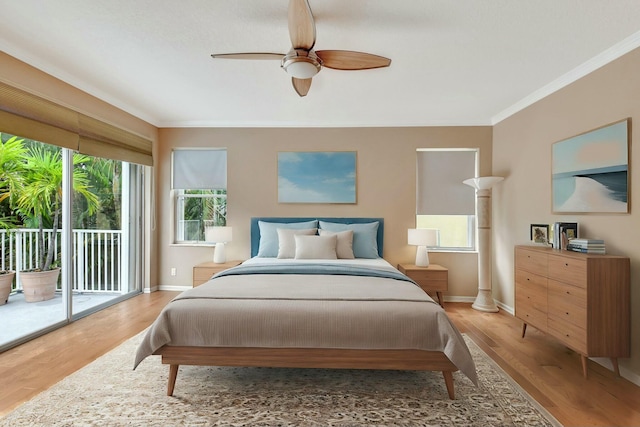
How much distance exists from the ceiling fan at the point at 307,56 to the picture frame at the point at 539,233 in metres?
2.40

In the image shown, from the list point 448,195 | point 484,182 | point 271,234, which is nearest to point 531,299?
point 484,182

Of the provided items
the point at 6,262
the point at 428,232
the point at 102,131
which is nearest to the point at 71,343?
the point at 6,262

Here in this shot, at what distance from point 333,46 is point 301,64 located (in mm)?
573

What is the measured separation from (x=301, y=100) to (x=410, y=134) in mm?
1691

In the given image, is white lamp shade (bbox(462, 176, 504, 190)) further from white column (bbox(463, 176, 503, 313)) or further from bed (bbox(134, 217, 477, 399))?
bed (bbox(134, 217, 477, 399))

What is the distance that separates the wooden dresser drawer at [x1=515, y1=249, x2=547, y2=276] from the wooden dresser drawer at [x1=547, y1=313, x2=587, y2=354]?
389 mm

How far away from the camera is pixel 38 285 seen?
11.4ft

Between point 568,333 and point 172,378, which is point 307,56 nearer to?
point 172,378

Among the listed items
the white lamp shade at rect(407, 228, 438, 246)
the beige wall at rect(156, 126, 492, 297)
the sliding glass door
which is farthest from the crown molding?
the sliding glass door

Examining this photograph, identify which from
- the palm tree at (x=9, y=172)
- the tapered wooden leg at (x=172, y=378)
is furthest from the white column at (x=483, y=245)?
the palm tree at (x=9, y=172)

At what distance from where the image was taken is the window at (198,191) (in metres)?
4.72

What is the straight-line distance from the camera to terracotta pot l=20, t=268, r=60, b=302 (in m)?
3.43

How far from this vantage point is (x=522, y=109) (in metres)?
3.72

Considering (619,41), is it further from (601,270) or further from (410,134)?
(410,134)
